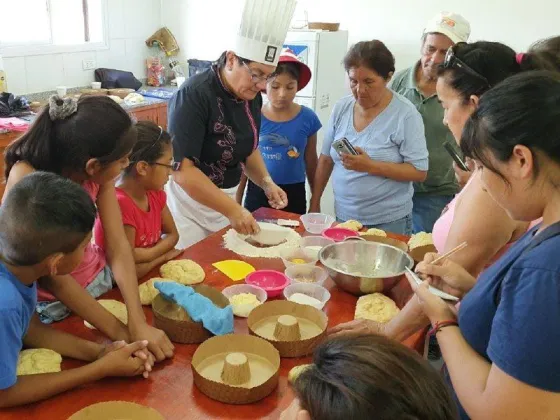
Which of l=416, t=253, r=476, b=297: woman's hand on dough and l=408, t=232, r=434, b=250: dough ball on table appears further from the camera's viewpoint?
l=408, t=232, r=434, b=250: dough ball on table

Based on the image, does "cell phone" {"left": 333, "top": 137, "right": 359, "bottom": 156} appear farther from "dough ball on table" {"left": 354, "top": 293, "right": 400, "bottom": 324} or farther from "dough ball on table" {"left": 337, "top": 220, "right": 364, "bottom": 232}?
"dough ball on table" {"left": 354, "top": 293, "right": 400, "bottom": 324}

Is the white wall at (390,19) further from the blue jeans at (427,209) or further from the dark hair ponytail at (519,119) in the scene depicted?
the dark hair ponytail at (519,119)

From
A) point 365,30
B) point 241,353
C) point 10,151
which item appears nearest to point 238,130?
point 10,151

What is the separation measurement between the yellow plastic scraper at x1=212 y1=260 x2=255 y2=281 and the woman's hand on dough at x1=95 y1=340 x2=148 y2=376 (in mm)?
549

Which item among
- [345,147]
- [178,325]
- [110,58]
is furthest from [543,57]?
[110,58]

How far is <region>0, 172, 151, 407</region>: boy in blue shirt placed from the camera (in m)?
→ 1.07

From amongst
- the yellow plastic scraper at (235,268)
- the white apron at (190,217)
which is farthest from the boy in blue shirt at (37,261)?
the white apron at (190,217)

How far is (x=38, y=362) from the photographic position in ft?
3.91

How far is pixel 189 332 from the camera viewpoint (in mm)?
1350

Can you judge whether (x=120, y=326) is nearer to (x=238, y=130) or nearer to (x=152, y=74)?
(x=238, y=130)

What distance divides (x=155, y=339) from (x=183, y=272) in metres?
0.41

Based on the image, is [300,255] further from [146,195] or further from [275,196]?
[146,195]

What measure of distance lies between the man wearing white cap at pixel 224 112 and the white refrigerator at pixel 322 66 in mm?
1619

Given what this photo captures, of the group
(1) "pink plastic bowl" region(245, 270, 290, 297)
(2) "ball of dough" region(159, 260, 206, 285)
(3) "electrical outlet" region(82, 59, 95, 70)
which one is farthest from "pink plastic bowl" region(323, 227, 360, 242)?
(3) "electrical outlet" region(82, 59, 95, 70)
